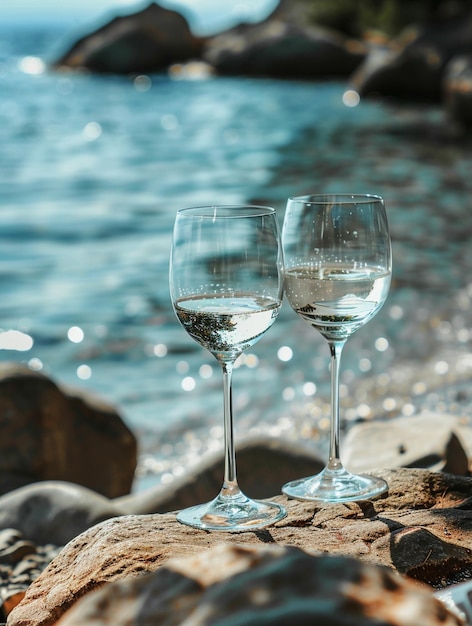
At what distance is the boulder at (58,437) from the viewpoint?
4.54 m

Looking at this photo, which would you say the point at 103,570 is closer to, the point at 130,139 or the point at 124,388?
the point at 124,388

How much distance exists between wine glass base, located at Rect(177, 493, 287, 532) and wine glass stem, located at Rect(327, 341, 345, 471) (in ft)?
0.63

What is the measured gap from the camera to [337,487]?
2074 mm

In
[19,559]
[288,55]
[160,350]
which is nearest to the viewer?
[19,559]

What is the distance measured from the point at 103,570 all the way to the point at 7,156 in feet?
56.2

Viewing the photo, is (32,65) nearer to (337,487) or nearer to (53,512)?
(53,512)

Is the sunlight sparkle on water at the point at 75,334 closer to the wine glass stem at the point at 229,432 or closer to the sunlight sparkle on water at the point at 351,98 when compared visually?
the wine glass stem at the point at 229,432

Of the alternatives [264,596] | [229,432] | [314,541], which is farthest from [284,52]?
[264,596]

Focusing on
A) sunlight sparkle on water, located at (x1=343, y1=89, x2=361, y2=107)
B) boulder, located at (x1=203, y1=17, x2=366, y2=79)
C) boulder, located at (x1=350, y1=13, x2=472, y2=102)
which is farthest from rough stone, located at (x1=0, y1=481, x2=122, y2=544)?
boulder, located at (x1=203, y1=17, x2=366, y2=79)

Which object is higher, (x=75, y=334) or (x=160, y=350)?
(x=75, y=334)

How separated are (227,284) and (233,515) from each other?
0.46m

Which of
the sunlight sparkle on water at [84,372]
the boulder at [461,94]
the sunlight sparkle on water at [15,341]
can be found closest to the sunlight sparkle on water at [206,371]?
the sunlight sparkle on water at [84,372]

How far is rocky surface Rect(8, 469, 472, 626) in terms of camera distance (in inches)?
65.9

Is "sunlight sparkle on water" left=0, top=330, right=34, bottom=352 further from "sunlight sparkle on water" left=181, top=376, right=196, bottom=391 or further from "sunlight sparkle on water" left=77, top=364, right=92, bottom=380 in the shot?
"sunlight sparkle on water" left=181, top=376, right=196, bottom=391
